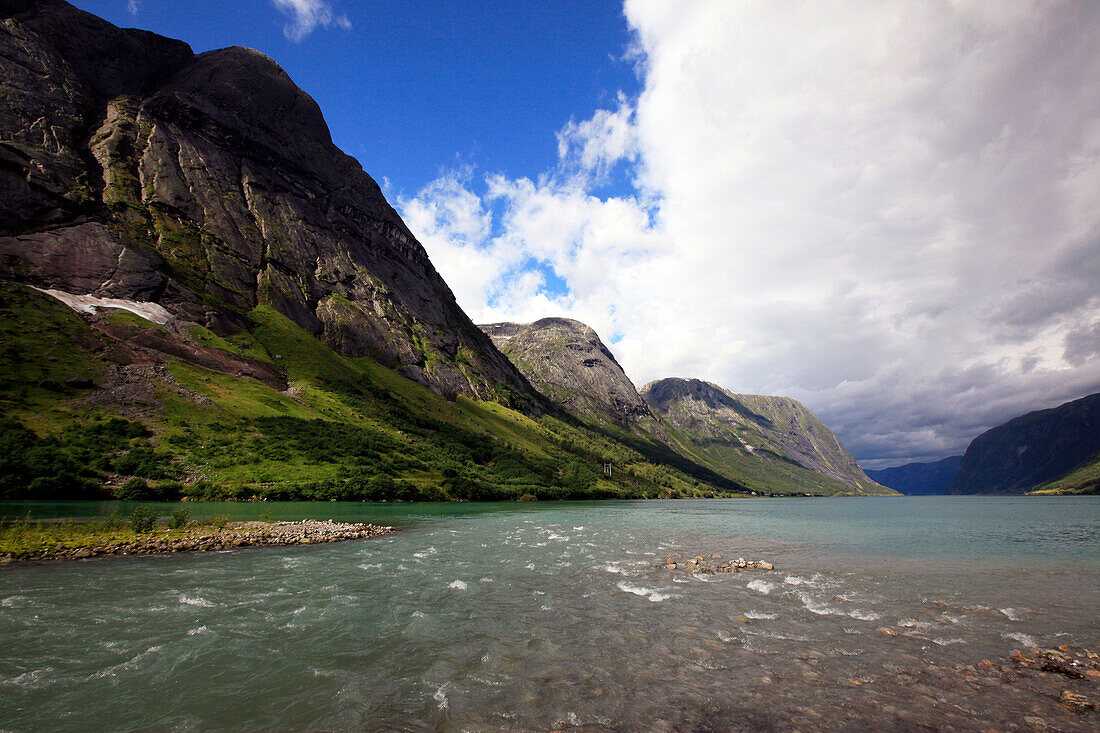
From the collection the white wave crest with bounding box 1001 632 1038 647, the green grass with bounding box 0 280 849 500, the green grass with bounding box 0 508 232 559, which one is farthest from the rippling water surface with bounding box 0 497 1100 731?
the green grass with bounding box 0 280 849 500

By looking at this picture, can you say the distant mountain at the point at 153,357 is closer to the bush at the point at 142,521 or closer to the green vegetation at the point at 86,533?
the green vegetation at the point at 86,533

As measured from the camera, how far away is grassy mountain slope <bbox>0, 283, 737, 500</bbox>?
76688mm

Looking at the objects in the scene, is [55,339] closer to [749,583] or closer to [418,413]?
[418,413]

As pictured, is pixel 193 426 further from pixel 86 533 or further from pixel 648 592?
pixel 648 592

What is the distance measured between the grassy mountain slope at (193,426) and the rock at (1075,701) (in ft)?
336

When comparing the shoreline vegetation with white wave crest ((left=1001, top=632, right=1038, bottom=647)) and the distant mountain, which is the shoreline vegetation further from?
white wave crest ((left=1001, top=632, right=1038, bottom=647))

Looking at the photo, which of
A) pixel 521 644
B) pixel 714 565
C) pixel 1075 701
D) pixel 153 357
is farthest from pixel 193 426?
pixel 1075 701

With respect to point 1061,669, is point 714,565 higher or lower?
lower

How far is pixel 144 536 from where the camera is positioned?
34.8 meters

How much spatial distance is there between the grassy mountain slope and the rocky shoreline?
164ft

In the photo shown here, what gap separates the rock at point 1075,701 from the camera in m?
11.7

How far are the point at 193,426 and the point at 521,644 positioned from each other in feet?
371

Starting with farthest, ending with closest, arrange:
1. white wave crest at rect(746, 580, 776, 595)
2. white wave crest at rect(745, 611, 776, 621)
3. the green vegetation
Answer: the green vegetation
white wave crest at rect(746, 580, 776, 595)
white wave crest at rect(745, 611, 776, 621)

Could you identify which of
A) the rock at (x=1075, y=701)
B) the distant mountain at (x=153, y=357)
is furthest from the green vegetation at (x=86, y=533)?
the rock at (x=1075, y=701)
